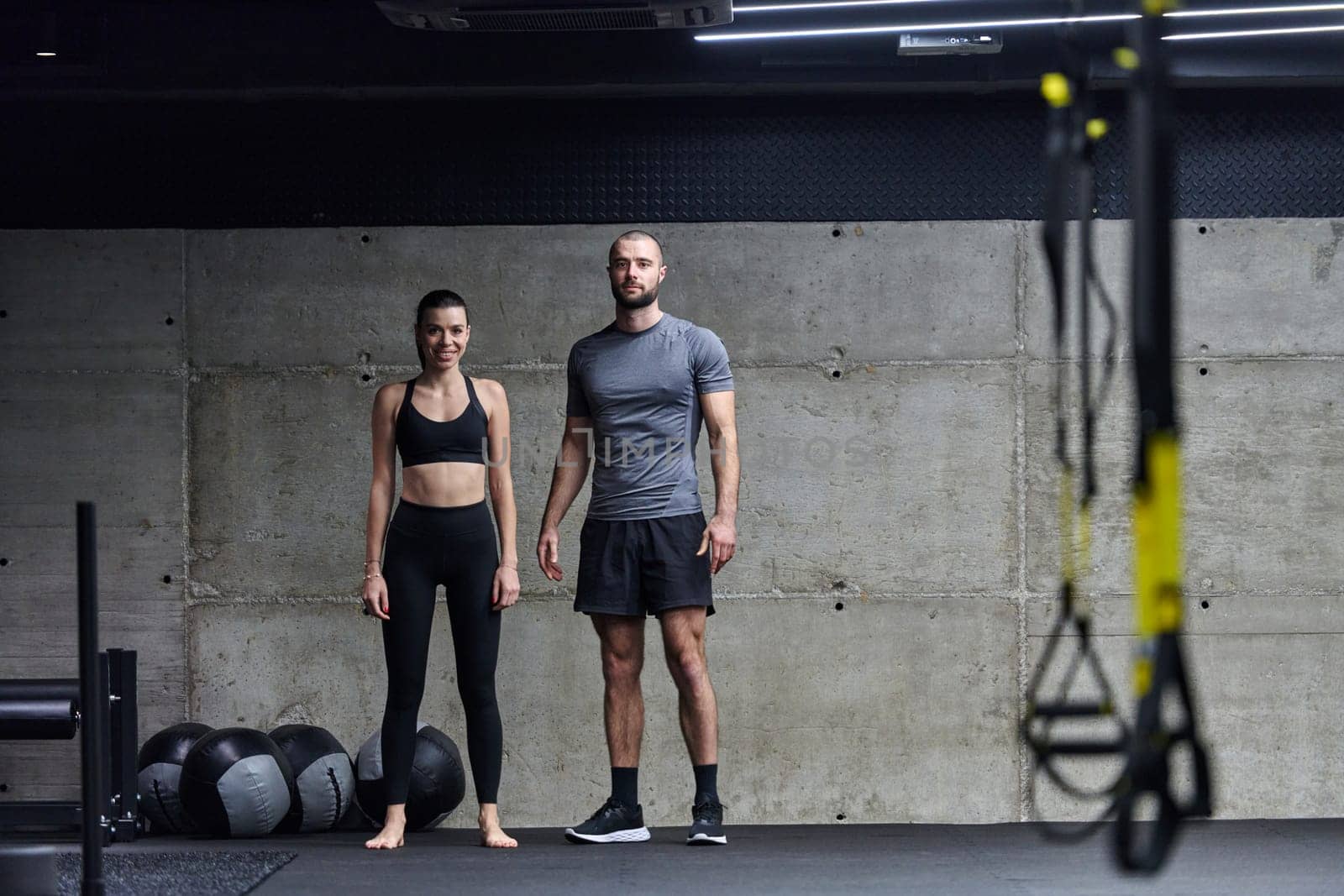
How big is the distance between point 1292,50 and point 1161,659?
3.94 meters

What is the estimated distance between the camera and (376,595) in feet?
13.3

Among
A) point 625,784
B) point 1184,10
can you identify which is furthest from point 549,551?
point 1184,10

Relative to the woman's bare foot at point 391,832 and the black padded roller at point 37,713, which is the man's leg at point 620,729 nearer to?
the woman's bare foot at point 391,832

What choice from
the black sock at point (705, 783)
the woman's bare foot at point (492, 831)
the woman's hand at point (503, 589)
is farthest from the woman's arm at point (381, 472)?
the black sock at point (705, 783)

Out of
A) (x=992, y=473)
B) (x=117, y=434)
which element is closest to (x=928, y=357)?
(x=992, y=473)

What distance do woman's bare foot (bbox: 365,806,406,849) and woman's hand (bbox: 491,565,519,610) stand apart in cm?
63

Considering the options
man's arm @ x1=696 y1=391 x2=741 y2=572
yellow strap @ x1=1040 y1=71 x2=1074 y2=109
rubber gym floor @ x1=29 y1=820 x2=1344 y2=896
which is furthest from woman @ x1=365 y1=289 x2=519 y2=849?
yellow strap @ x1=1040 y1=71 x2=1074 y2=109

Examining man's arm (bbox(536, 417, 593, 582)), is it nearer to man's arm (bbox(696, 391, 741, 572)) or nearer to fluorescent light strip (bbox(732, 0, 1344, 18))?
man's arm (bbox(696, 391, 741, 572))

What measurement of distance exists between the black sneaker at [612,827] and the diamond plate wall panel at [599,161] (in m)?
1.93

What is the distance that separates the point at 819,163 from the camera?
4.86 m

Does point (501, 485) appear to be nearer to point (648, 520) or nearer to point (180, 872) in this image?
point (648, 520)

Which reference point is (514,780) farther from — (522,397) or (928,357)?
(928,357)

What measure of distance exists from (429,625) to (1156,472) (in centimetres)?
306

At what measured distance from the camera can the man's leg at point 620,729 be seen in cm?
411
